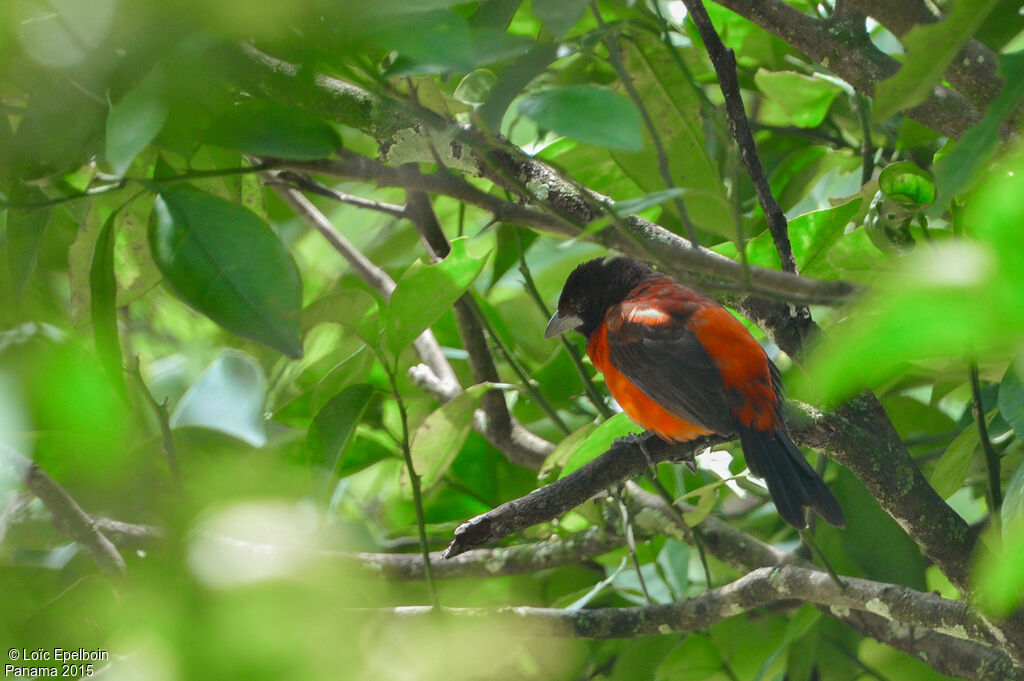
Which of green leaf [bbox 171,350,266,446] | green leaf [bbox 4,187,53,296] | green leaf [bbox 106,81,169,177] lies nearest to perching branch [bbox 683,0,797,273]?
green leaf [bbox 106,81,169,177]

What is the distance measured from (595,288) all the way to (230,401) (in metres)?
1.32

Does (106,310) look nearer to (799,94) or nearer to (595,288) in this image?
(799,94)

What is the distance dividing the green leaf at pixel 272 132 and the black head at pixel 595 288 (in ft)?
5.39

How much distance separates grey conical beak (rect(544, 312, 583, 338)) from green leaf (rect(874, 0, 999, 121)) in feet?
5.08

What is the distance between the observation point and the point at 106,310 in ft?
4.01

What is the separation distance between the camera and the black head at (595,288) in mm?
2902

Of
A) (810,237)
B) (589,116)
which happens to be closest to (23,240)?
(589,116)

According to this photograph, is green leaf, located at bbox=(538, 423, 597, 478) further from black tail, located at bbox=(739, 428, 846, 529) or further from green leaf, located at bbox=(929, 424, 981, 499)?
green leaf, located at bbox=(929, 424, 981, 499)

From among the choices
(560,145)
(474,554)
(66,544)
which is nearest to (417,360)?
(474,554)

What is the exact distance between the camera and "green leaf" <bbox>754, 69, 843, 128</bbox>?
6.72ft

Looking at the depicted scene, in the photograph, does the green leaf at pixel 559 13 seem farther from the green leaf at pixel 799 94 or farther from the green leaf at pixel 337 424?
the green leaf at pixel 799 94

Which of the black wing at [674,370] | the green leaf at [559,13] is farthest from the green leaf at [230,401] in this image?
the green leaf at [559,13]

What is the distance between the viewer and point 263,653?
2.61 feet

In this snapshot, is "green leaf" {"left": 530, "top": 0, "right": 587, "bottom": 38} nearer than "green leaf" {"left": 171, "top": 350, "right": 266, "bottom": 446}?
Yes
